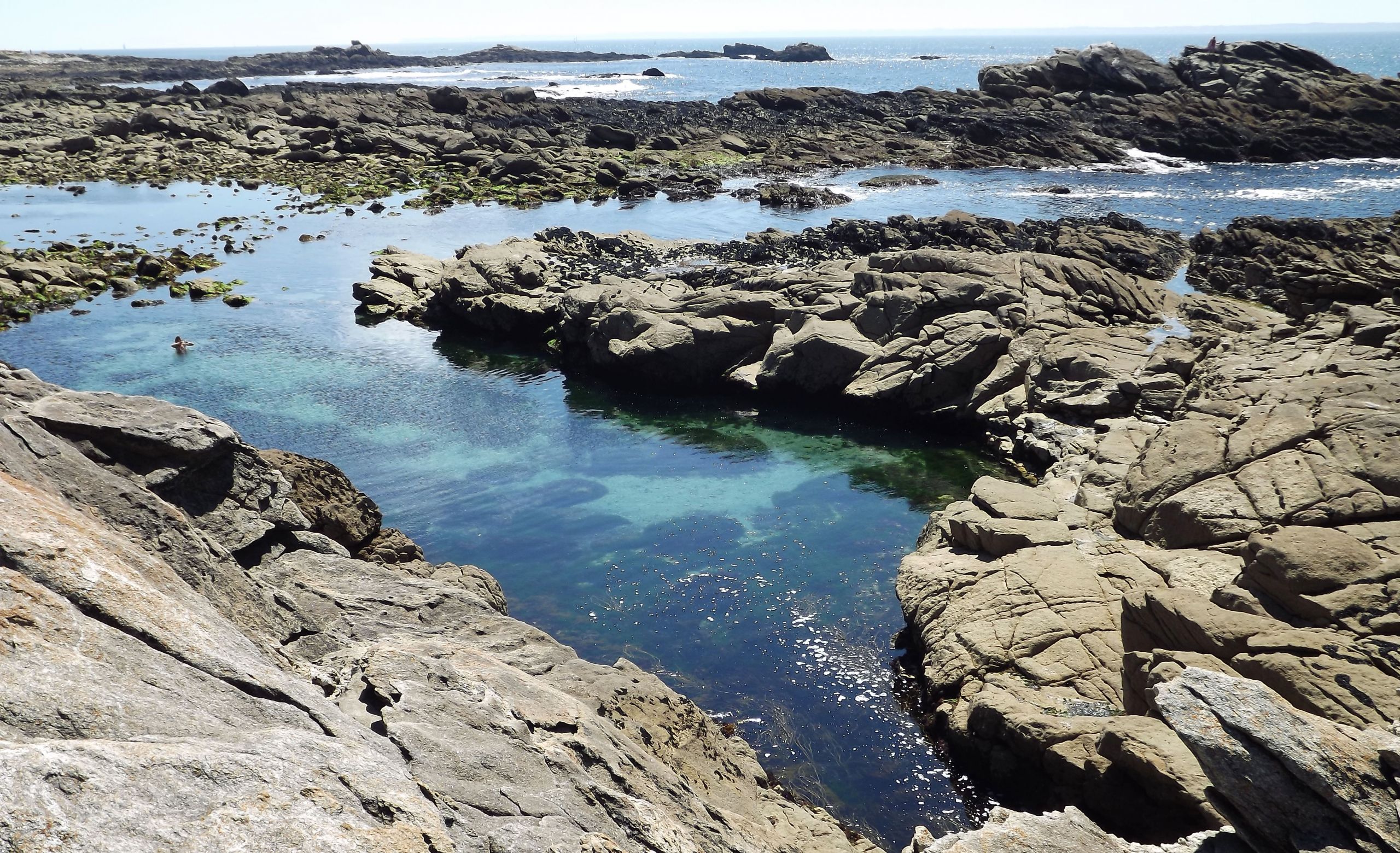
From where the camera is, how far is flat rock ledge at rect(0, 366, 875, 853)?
5738 millimetres

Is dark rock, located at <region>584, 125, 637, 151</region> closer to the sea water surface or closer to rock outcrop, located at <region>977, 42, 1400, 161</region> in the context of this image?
the sea water surface

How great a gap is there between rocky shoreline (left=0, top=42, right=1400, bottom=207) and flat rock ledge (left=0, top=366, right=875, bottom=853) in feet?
198

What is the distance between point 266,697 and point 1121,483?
68.7 feet

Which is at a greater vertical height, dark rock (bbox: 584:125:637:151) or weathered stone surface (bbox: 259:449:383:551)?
dark rock (bbox: 584:125:637:151)

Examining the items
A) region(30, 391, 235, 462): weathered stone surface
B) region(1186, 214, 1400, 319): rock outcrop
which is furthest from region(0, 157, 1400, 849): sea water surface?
region(1186, 214, 1400, 319): rock outcrop

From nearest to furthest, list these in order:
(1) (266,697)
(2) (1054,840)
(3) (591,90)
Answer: (1) (266,697) < (2) (1054,840) < (3) (591,90)

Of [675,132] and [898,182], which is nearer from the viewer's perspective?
[898,182]

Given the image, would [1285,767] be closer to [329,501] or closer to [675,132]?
[329,501]

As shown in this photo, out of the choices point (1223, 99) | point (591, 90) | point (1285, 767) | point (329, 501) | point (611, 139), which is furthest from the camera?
point (591, 90)

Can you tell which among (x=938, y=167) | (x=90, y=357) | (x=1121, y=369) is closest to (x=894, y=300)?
(x=1121, y=369)

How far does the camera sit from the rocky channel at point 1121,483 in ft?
36.2

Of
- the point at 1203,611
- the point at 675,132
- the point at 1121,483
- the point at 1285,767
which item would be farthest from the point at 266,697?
the point at 675,132

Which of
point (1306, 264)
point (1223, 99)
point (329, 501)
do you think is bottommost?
point (1306, 264)

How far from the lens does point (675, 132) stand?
3898 inches
